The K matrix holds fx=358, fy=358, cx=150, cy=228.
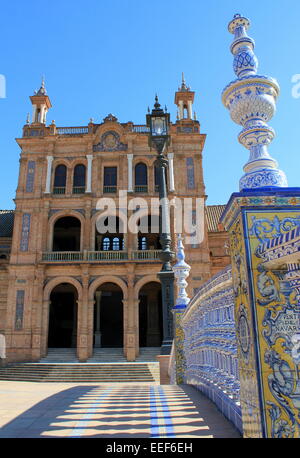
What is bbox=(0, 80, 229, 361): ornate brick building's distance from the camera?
72.3ft

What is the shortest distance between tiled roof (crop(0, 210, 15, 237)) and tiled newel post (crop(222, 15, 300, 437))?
28.1m

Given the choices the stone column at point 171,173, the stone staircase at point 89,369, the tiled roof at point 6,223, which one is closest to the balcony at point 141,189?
the stone column at point 171,173

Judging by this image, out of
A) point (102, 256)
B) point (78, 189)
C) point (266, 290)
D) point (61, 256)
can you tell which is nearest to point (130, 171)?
point (78, 189)

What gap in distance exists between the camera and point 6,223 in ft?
99.1

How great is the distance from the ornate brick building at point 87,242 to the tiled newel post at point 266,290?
770 inches

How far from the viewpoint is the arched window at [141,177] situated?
81.3 ft

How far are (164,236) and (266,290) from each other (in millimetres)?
10037

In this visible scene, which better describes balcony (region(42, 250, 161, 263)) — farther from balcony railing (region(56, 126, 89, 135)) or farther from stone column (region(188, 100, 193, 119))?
stone column (region(188, 100, 193, 119))

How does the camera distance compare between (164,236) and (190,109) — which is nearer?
(164,236)

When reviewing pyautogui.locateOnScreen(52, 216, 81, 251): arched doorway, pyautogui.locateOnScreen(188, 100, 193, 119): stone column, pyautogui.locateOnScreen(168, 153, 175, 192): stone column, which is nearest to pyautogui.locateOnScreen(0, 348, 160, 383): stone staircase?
pyautogui.locateOnScreen(52, 216, 81, 251): arched doorway

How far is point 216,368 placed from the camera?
496 cm

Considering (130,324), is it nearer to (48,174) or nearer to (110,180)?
(110,180)

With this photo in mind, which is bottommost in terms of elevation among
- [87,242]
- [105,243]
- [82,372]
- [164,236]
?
[82,372]

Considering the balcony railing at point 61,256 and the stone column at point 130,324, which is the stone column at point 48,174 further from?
the stone column at point 130,324
